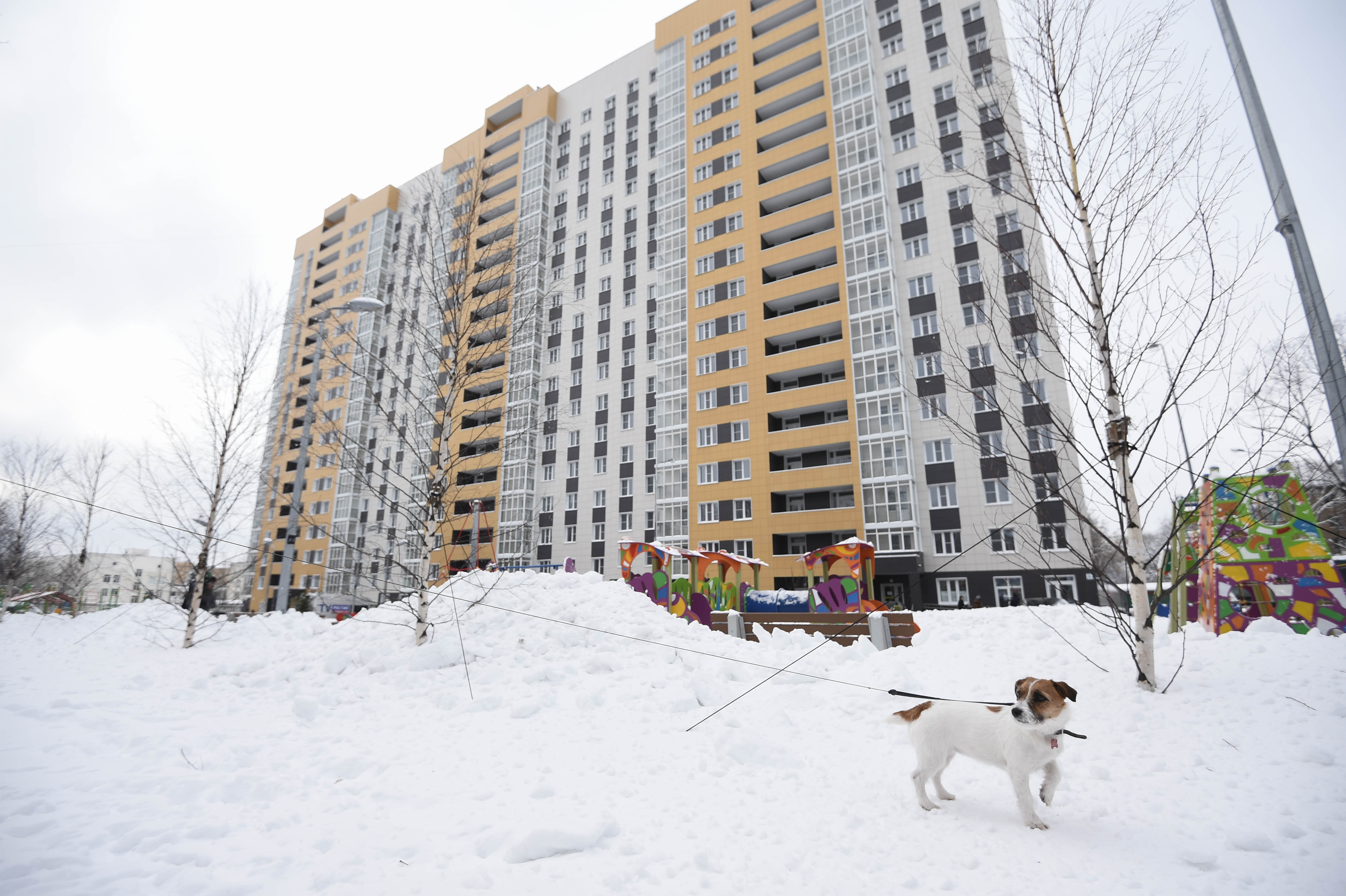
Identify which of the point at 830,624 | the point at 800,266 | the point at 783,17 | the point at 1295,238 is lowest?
the point at 830,624

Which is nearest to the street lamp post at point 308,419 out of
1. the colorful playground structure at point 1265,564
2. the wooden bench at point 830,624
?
the wooden bench at point 830,624

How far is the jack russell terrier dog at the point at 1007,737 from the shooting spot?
12.4 feet

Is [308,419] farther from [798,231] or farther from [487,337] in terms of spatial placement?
[798,231]

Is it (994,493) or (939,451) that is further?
(939,451)

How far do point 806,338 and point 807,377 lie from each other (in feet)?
8.64

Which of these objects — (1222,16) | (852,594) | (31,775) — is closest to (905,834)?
(31,775)

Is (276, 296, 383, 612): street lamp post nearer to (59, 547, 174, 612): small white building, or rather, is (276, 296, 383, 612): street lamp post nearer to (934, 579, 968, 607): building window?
(59, 547, 174, 612): small white building

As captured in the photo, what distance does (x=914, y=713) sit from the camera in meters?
4.51

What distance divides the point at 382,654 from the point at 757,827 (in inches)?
241

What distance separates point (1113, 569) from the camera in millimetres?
56094

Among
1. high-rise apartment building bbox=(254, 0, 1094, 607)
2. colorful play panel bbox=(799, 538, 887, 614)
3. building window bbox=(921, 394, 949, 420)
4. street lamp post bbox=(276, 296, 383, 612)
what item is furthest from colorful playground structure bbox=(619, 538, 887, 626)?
building window bbox=(921, 394, 949, 420)

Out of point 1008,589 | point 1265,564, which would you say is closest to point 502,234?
point 1265,564

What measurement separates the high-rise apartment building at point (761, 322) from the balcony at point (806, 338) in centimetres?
21

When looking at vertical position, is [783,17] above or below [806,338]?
above
